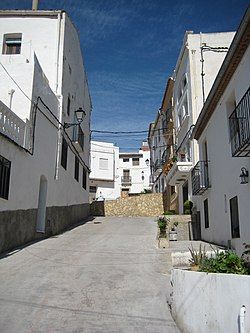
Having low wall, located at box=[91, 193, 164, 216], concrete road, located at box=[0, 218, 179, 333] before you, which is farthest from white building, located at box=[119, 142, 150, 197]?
concrete road, located at box=[0, 218, 179, 333]

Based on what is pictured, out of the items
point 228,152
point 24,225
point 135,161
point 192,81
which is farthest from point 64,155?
point 135,161

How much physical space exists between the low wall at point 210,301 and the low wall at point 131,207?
82.3 ft

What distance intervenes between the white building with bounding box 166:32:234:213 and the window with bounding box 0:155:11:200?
1133 cm

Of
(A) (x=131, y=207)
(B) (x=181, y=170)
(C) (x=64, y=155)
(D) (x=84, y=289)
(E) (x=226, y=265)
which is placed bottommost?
(D) (x=84, y=289)

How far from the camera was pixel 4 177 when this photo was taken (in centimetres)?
1168

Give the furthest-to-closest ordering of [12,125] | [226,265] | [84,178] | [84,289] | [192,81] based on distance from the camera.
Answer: [84,178] → [192,81] → [12,125] → [84,289] → [226,265]

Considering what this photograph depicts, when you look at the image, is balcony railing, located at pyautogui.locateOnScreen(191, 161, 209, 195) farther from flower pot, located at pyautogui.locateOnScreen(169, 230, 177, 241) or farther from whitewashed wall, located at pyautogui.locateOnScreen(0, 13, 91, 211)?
whitewashed wall, located at pyautogui.locateOnScreen(0, 13, 91, 211)

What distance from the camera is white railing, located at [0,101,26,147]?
11.7 meters

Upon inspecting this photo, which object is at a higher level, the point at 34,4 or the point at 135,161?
the point at 34,4

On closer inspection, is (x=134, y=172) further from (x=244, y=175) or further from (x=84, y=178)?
(x=244, y=175)

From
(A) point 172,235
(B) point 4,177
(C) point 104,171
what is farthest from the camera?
(C) point 104,171

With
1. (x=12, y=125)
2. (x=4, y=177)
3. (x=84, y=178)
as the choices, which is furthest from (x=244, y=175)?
(x=84, y=178)

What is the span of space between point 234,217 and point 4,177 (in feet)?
24.4

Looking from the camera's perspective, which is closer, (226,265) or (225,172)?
(226,265)
